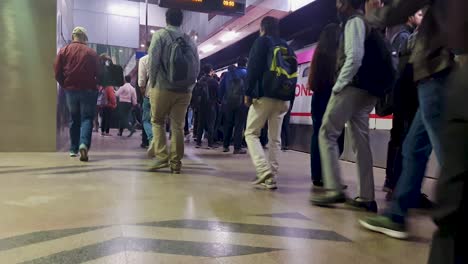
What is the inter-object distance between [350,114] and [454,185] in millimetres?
1858

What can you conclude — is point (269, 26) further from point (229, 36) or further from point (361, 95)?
point (229, 36)

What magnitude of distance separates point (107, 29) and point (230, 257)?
1836 cm

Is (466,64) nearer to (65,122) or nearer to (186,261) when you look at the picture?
(186,261)

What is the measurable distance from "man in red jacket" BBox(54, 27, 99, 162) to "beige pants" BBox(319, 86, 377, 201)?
338 centimetres

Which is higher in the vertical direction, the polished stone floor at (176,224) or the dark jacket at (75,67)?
the dark jacket at (75,67)

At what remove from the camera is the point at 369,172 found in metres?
2.85

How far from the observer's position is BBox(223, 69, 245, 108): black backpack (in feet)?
23.4

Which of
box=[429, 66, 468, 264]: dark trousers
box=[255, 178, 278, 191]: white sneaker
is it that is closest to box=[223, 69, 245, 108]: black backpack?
box=[255, 178, 278, 191]: white sneaker

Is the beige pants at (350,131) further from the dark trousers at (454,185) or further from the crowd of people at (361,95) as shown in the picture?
the dark trousers at (454,185)

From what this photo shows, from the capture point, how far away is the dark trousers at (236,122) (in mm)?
7048

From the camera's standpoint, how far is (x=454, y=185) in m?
0.92

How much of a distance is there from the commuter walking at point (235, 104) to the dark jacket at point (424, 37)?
5077 mm

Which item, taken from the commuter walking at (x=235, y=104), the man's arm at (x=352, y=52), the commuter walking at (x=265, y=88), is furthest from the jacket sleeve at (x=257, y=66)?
the commuter walking at (x=235, y=104)

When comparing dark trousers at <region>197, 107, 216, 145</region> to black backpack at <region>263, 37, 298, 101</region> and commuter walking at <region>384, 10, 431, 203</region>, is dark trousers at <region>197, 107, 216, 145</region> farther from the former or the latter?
commuter walking at <region>384, 10, 431, 203</region>
